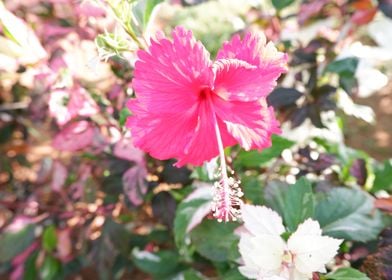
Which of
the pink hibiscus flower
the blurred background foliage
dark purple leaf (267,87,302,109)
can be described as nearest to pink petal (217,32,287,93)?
the pink hibiscus flower

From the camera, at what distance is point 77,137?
938 mm

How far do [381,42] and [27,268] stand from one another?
0.92 m

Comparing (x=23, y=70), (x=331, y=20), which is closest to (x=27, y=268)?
(x=23, y=70)

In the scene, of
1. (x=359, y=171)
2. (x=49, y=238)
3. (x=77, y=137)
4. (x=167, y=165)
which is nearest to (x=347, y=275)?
(x=359, y=171)

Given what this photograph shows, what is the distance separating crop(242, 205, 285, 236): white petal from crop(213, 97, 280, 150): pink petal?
112 millimetres

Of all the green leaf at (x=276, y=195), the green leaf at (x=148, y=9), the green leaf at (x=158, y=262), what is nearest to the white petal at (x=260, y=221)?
the green leaf at (x=276, y=195)

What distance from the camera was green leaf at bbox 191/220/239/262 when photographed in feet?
2.57

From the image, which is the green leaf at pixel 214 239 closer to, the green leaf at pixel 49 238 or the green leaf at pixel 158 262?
the green leaf at pixel 158 262

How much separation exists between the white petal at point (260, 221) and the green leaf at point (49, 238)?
1.96 feet

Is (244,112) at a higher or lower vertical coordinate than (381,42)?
higher

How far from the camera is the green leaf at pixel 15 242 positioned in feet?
3.60

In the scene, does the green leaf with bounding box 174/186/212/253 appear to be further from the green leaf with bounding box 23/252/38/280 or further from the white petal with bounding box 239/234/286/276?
the green leaf with bounding box 23/252/38/280

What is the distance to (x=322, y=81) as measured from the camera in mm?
1042

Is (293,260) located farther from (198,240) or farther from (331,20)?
(331,20)
